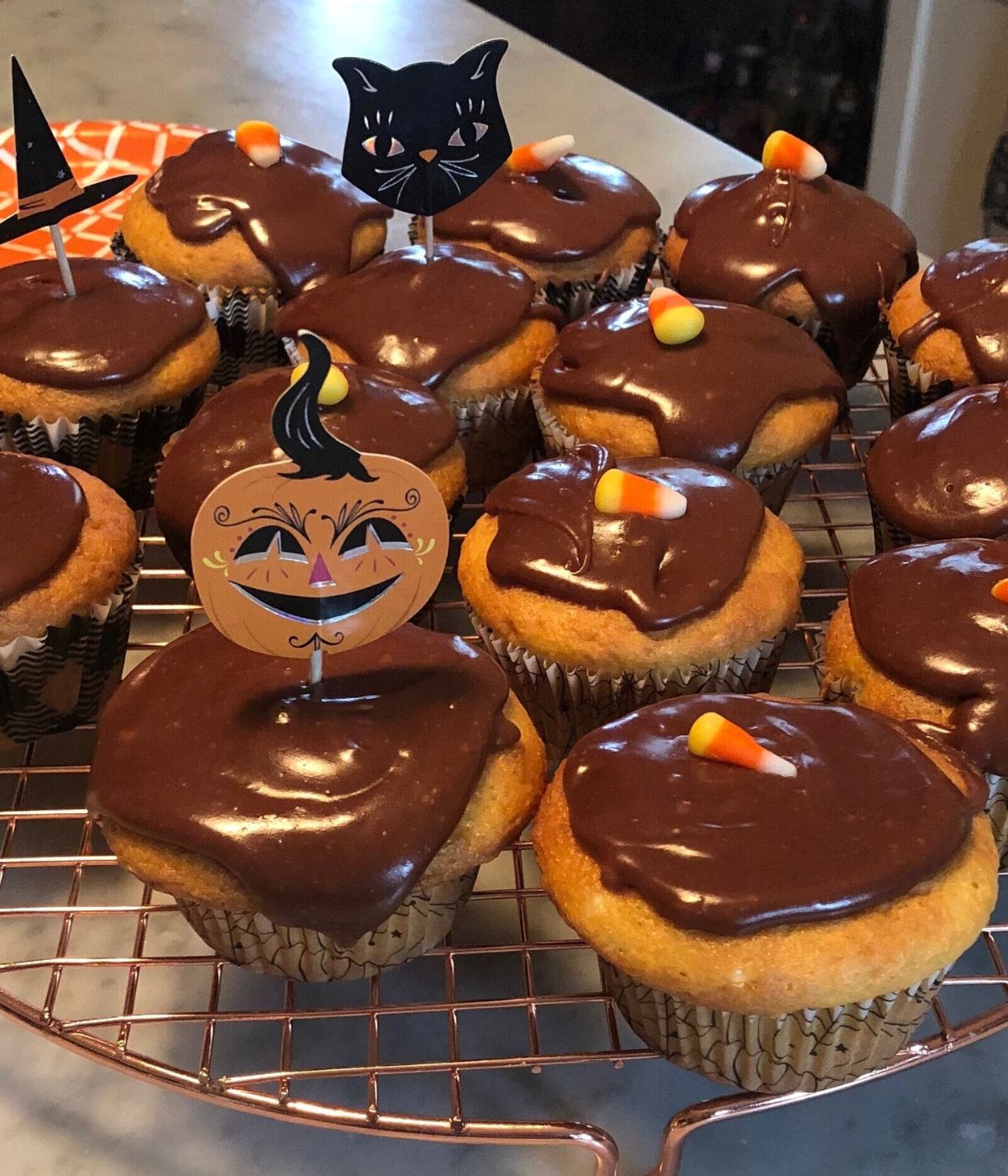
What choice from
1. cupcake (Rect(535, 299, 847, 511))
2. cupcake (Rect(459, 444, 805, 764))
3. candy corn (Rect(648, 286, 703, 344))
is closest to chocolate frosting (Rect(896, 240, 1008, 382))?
cupcake (Rect(535, 299, 847, 511))

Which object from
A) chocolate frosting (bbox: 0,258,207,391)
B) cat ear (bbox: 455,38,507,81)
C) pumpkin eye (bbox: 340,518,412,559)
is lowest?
chocolate frosting (bbox: 0,258,207,391)

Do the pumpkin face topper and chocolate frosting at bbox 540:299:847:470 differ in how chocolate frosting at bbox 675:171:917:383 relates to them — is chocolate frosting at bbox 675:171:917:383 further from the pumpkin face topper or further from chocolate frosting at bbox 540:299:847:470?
the pumpkin face topper

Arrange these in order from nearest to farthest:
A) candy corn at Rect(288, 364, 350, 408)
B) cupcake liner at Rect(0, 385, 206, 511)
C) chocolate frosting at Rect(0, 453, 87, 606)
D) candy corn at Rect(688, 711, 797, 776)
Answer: candy corn at Rect(688, 711, 797, 776) → chocolate frosting at Rect(0, 453, 87, 606) → candy corn at Rect(288, 364, 350, 408) → cupcake liner at Rect(0, 385, 206, 511)

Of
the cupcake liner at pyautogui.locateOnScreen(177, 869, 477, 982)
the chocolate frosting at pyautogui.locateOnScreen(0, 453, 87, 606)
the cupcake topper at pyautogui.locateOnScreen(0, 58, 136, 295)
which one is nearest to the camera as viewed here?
the cupcake liner at pyautogui.locateOnScreen(177, 869, 477, 982)

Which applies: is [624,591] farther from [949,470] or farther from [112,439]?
[112,439]

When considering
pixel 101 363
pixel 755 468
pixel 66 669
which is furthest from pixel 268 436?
pixel 755 468
